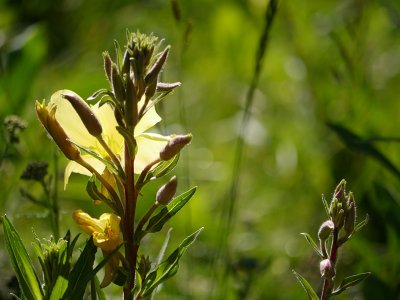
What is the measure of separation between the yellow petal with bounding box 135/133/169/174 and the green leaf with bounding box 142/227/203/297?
12 centimetres

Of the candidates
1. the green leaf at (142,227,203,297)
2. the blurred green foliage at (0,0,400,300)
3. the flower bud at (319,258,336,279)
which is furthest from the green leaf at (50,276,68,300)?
the blurred green foliage at (0,0,400,300)

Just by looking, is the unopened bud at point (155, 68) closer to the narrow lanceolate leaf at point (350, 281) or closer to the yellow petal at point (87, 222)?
the yellow petal at point (87, 222)

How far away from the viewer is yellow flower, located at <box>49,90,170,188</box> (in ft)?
3.76

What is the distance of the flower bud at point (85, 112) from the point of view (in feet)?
3.46

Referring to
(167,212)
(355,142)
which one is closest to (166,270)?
(167,212)

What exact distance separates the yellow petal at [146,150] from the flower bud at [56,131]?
0.09 metres

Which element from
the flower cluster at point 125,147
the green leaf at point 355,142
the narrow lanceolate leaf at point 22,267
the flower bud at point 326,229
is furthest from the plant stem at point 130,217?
the green leaf at point 355,142

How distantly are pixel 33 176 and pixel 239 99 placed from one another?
6.51 ft

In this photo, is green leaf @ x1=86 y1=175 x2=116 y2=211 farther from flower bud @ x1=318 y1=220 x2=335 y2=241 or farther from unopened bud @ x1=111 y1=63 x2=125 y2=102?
flower bud @ x1=318 y1=220 x2=335 y2=241

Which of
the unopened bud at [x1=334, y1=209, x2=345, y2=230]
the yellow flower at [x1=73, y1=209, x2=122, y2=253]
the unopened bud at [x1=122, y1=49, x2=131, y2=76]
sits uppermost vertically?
the unopened bud at [x1=122, y1=49, x2=131, y2=76]

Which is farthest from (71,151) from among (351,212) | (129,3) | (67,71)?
(129,3)

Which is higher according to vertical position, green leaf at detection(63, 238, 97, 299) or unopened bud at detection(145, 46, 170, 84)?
unopened bud at detection(145, 46, 170, 84)

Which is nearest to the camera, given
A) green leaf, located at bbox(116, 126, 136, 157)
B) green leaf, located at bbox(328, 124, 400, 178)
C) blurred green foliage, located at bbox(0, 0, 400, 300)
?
green leaf, located at bbox(116, 126, 136, 157)

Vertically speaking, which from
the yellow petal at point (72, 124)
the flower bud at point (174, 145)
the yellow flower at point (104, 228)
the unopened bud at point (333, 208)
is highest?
the yellow petal at point (72, 124)
